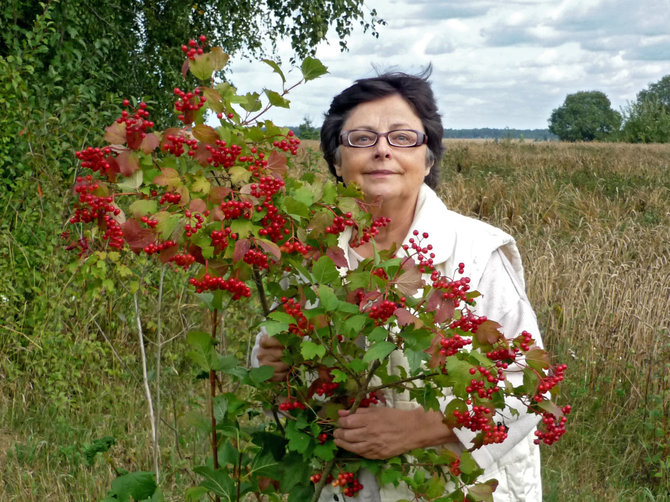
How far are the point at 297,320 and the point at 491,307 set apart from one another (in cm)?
79

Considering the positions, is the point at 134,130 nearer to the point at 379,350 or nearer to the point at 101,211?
the point at 101,211

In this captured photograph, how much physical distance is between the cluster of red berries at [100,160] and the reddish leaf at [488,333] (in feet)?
2.91

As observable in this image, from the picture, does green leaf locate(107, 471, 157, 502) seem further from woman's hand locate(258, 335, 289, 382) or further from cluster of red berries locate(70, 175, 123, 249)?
cluster of red berries locate(70, 175, 123, 249)

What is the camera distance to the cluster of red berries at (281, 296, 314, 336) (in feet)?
5.68

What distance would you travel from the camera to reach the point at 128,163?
174 centimetres

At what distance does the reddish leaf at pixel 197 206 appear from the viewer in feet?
5.49

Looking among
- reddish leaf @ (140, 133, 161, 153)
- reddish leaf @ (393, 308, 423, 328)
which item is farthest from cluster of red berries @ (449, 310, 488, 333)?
reddish leaf @ (140, 133, 161, 153)

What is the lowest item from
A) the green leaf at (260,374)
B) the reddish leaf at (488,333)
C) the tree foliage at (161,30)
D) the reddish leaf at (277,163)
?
the green leaf at (260,374)

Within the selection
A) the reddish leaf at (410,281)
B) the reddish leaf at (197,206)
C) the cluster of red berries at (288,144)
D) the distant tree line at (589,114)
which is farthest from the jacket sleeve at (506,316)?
the distant tree line at (589,114)

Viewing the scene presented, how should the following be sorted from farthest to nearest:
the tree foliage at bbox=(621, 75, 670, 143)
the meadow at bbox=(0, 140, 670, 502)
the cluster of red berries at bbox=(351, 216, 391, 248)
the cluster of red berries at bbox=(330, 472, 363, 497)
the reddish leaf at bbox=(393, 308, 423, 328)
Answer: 1. the tree foliage at bbox=(621, 75, 670, 143)
2. the meadow at bbox=(0, 140, 670, 502)
3. the cluster of red berries at bbox=(330, 472, 363, 497)
4. the cluster of red berries at bbox=(351, 216, 391, 248)
5. the reddish leaf at bbox=(393, 308, 423, 328)

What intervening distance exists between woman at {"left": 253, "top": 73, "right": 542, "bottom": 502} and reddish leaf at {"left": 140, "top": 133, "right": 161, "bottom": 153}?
0.64 meters

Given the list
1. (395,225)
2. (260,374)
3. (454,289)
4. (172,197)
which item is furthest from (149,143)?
(395,225)

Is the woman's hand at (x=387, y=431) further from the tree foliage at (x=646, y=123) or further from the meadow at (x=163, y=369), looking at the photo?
the tree foliage at (x=646, y=123)

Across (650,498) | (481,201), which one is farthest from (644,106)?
(650,498)
